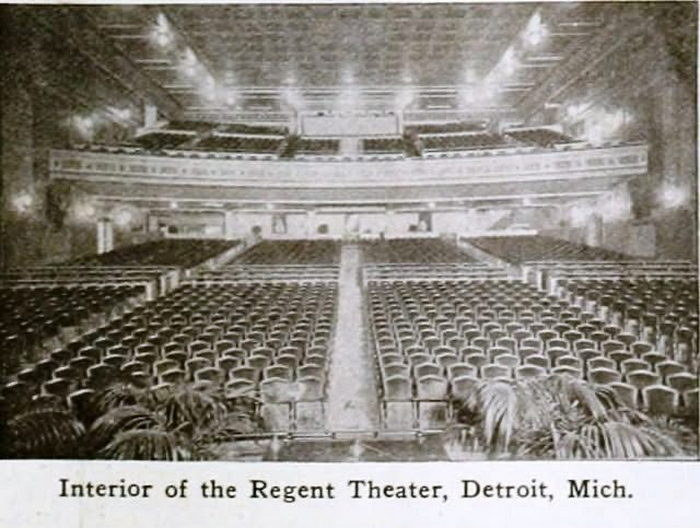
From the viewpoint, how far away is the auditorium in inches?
90.0

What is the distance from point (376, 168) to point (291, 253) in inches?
15.8

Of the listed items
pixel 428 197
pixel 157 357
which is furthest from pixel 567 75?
pixel 157 357

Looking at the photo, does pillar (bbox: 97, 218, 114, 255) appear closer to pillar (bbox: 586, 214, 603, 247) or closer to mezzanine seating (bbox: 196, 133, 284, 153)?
mezzanine seating (bbox: 196, 133, 284, 153)

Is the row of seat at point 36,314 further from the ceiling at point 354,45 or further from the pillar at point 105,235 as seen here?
the ceiling at point 354,45

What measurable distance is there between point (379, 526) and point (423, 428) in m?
Answer: 0.32

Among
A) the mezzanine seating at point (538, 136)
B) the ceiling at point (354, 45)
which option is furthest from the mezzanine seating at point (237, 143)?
the mezzanine seating at point (538, 136)

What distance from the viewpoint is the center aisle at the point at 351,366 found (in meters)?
2.28

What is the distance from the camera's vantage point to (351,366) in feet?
7.80

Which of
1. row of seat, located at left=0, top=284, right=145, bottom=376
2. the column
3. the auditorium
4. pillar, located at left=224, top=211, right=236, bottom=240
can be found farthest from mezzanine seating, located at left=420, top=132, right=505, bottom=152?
row of seat, located at left=0, top=284, right=145, bottom=376

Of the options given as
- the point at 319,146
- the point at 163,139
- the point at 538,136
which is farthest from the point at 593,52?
the point at 163,139

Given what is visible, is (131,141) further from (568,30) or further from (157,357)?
(568,30)

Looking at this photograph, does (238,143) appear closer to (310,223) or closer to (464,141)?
(310,223)

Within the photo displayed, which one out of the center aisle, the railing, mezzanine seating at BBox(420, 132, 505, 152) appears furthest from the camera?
mezzanine seating at BBox(420, 132, 505, 152)

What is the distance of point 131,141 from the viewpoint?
250cm
